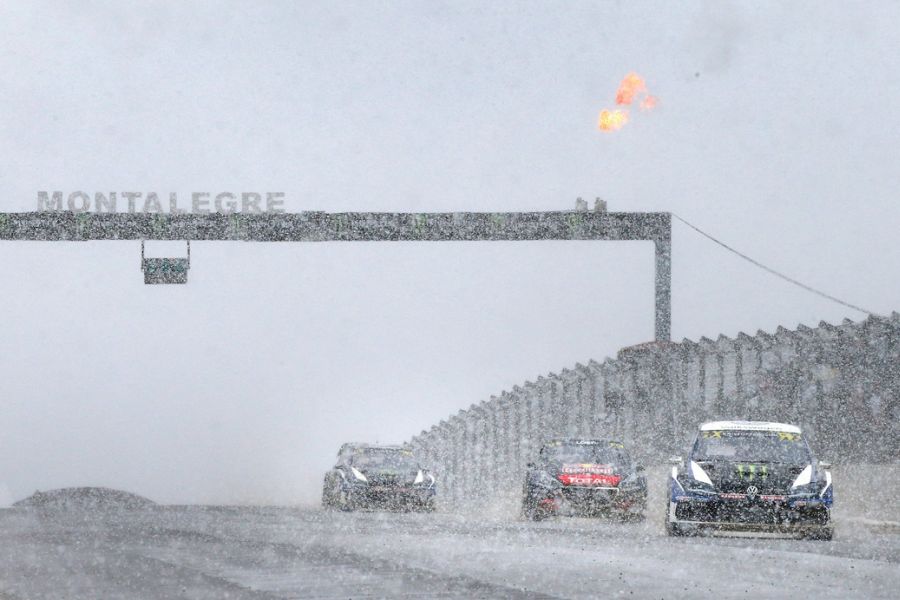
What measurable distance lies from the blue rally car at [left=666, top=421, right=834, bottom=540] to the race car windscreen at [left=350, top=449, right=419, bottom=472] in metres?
11.2

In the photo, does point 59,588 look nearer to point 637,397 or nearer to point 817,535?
point 817,535

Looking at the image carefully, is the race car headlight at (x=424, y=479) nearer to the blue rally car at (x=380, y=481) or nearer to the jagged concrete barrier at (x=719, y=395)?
the blue rally car at (x=380, y=481)

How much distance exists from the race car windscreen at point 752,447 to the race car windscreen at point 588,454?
509cm

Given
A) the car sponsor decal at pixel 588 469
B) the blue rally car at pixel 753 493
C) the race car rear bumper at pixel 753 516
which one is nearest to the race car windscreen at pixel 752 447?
the blue rally car at pixel 753 493

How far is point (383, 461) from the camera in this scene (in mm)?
32562

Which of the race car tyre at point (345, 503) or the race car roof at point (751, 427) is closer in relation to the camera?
the race car roof at point (751, 427)

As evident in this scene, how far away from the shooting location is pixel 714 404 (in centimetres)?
3403

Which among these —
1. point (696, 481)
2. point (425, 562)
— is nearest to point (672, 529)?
point (696, 481)

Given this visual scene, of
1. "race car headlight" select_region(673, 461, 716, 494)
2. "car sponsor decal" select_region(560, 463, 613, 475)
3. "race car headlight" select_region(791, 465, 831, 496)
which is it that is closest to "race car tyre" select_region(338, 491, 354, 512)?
"car sponsor decal" select_region(560, 463, 613, 475)

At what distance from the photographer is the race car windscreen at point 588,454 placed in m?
27.5

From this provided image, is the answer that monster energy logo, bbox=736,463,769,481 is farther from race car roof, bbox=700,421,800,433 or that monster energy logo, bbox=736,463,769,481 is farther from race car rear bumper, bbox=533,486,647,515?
race car rear bumper, bbox=533,486,647,515

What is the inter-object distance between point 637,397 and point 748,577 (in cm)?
2615

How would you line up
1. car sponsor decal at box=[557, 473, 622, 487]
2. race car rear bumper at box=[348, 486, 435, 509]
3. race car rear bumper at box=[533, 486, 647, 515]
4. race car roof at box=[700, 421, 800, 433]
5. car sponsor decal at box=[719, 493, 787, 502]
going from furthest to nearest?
race car rear bumper at box=[348, 486, 435, 509]
car sponsor decal at box=[557, 473, 622, 487]
race car rear bumper at box=[533, 486, 647, 515]
race car roof at box=[700, 421, 800, 433]
car sponsor decal at box=[719, 493, 787, 502]

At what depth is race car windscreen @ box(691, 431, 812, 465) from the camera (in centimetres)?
2183
